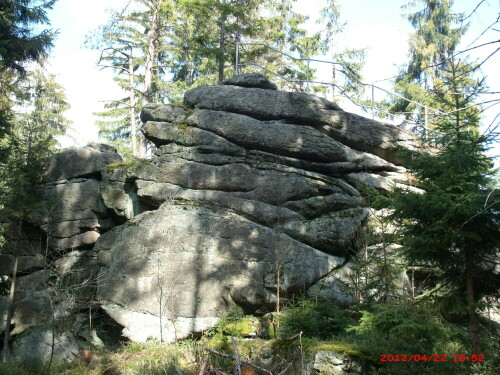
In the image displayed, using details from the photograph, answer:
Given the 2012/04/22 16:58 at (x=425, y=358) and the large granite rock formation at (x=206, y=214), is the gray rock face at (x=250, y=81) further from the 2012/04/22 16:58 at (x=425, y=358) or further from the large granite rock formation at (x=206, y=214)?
the 2012/04/22 16:58 at (x=425, y=358)

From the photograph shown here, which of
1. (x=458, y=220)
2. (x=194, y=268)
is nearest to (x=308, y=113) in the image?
(x=194, y=268)

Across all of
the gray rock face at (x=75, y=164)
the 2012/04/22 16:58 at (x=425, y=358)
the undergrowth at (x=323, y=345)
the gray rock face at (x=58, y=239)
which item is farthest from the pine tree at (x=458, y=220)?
the gray rock face at (x=75, y=164)

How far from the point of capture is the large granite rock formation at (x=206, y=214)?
1181 centimetres

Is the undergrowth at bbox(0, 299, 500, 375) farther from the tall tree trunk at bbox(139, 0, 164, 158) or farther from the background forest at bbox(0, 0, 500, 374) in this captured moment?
the tall tree trunk at bbox(139, 0, 164, 158)

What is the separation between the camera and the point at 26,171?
50.4 ft

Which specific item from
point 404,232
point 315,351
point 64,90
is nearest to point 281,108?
point 404,232

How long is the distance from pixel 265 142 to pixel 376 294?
251 inches

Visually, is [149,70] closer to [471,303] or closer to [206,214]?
[206,214]

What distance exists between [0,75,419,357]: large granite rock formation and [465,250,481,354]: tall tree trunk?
5040 mm

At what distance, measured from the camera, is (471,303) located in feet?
22.7

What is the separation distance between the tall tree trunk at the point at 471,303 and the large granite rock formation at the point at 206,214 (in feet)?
16.5

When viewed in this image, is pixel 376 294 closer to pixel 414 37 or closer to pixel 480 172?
pixel 480 172

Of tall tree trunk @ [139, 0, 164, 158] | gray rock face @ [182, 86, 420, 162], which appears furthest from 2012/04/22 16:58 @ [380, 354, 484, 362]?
tall tree trunk @ [139, 0, 164, 158]

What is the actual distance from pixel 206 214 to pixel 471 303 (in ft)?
25.5
